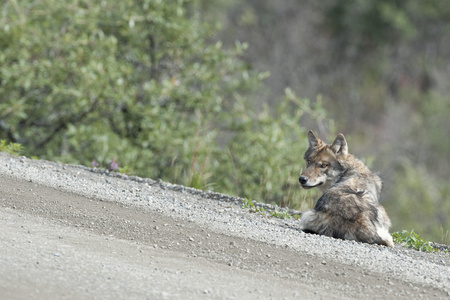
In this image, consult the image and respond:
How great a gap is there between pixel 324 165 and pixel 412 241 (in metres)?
1.48

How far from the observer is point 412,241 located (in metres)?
8.71

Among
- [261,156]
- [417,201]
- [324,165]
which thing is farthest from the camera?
[417,201]

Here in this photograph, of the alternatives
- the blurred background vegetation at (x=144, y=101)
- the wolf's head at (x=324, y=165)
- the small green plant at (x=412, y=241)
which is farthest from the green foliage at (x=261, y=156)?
the small green plant at (x=412, y=241)

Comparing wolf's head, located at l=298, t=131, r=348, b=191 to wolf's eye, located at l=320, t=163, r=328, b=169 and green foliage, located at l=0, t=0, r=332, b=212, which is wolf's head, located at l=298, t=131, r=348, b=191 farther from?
green foliage, located at l=0, t=0, r=332, b=212

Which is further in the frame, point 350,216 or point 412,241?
point 412,241

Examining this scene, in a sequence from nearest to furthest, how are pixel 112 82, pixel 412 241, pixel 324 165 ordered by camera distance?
1. pixel 412 241
2. pixel 324 165
3. pixel 112 82

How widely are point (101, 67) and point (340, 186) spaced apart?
309 inches

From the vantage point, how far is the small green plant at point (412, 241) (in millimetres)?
8477

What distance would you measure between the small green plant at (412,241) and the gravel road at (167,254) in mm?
207

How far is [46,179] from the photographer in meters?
8.84

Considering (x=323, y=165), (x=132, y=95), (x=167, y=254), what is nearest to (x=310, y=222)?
(x=323, y=165)

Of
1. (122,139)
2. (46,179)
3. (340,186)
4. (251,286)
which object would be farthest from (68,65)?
(251,286)

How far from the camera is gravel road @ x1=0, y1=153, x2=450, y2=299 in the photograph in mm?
5738

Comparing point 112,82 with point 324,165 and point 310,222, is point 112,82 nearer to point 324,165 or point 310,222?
point 324,165
